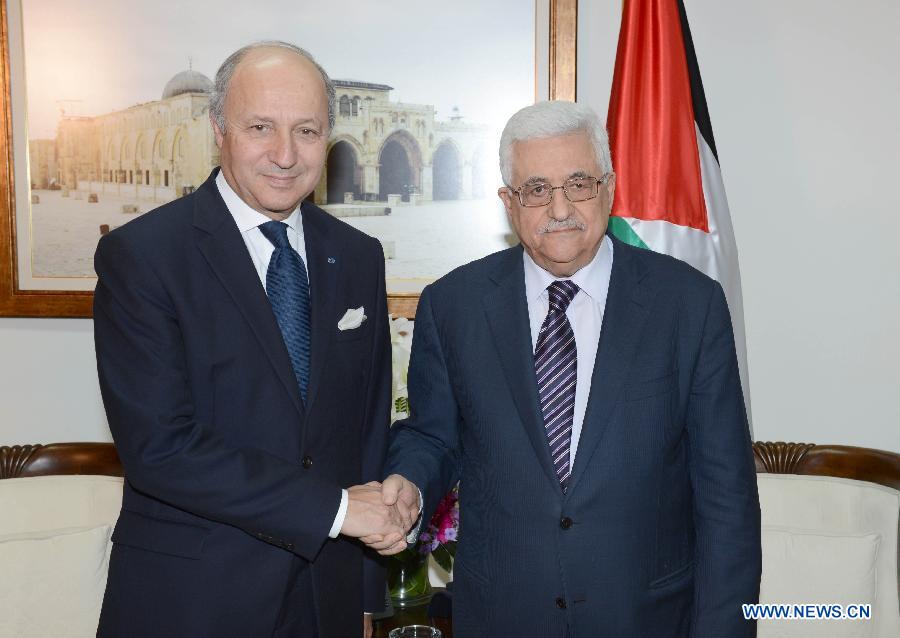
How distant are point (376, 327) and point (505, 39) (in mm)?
1497

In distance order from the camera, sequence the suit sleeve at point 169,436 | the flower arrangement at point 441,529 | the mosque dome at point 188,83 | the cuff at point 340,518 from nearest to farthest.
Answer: the suit sleeve at point 169,436 < the cuff at point 340,518 < the flower arrangement at point 441,529 < the mosque dome at point 188,83

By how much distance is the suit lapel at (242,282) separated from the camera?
1826 mm

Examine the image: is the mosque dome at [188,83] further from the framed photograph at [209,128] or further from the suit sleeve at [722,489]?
the suit sleeve at [722,489]

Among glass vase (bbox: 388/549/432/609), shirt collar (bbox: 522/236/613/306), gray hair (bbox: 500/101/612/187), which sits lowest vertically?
glass vase (bbox: 388/549/432/609)

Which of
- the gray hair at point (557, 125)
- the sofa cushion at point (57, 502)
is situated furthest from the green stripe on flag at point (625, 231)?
the sofa cushion at point (57, 502)

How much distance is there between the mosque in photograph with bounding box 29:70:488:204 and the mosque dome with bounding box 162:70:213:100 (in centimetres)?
5

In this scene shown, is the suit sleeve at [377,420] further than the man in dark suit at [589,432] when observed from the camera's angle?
Yes

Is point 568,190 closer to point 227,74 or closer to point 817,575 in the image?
point 227,74

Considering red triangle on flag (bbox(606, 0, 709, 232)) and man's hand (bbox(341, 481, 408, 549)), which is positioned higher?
red triangle on flag (bbox(606, 0, 709, 232))

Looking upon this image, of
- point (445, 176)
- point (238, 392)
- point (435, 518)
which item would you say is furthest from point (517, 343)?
point (445, 176)

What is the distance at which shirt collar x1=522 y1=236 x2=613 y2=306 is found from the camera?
1973 millimetres

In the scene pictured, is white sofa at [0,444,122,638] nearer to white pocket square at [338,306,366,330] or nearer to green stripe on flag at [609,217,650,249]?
white pocket square at [338,306,366,330]

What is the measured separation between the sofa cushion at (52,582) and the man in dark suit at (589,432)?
1.15 m

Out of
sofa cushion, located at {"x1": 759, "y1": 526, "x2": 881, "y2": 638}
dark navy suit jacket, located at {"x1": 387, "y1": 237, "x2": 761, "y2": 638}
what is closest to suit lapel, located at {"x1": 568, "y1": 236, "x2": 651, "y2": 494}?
dark navy suit jacket, located at {"x1": 387, "y1": 237, "x2": 761, "y2": 638}
